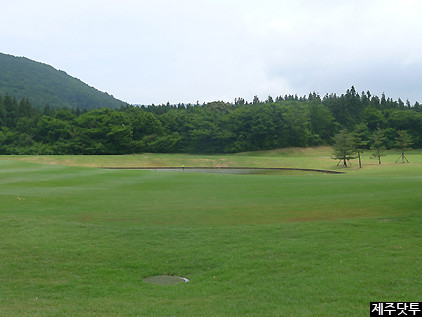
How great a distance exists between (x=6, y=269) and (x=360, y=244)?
8.76 m

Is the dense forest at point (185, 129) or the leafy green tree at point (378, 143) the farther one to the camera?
the dense forest at point (185, 129)

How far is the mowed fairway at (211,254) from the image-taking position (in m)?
6.84

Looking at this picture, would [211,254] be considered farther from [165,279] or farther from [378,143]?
[378,143]

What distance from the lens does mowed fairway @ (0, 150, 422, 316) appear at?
22.4 feet

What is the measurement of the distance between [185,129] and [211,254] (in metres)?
101

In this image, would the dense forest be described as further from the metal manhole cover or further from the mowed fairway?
the metal manhole cover

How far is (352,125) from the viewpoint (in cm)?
11162

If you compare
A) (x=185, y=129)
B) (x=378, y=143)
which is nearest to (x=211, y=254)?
(x=378, y=143)

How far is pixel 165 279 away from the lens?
28.4 feet

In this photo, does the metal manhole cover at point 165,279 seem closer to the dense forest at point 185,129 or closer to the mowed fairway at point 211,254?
the mowed fairway at point 211,254

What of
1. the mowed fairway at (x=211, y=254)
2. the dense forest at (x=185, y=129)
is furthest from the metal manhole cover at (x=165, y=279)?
the dense forest at (x=185, y=129)

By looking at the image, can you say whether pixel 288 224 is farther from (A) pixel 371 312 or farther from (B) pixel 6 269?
(B) pixel 6 269

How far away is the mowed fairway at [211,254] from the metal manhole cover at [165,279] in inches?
6.2

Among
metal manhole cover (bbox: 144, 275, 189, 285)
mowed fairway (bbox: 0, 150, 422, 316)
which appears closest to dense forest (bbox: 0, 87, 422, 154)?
mowed fairway (bbox: 0, 150, 422, 316)
